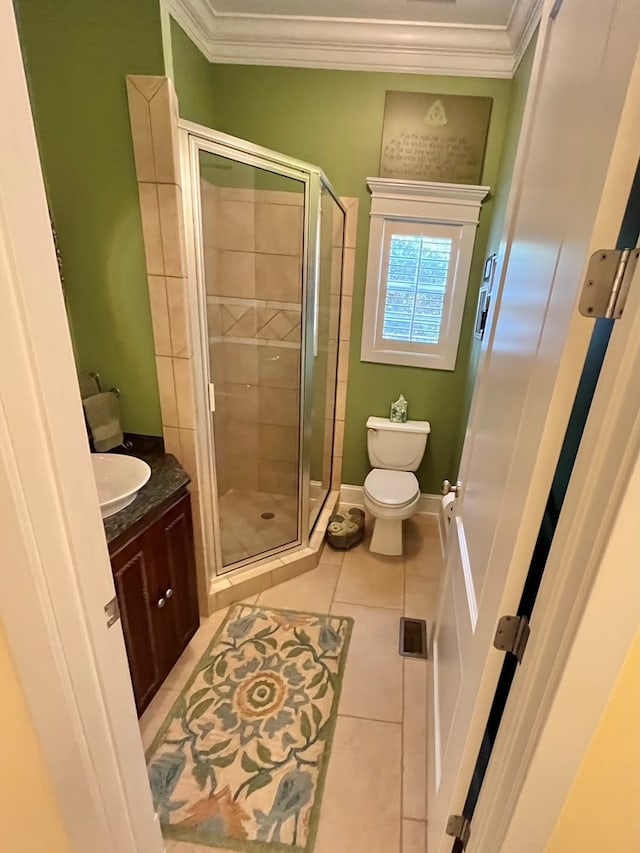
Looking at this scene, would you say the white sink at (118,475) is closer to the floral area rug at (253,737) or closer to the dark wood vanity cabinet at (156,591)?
the dark wood vanity cabinet at (156,591)

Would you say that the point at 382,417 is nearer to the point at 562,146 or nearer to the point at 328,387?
the point at 328,387

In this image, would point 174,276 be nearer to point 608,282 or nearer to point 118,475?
point 118,475

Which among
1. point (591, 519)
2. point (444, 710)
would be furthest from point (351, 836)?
point (591, 519)

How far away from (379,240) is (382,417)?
1.08m

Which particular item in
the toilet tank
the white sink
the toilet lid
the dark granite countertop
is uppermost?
the white sink

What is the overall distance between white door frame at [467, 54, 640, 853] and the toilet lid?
1632mm

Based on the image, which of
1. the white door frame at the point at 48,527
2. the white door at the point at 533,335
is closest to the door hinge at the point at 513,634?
the white door at the point at 533,335

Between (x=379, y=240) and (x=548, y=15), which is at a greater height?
(x=548, y=15)

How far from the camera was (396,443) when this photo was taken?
2.73 metres

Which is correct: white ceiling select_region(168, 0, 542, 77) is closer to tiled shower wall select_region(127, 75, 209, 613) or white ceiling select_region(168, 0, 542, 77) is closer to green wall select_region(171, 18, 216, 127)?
green wall select_region(171, 18, 216, 127)

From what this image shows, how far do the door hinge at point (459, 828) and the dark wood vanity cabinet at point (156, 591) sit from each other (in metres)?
1.03

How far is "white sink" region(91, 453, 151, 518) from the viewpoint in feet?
4.78

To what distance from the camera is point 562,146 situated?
744mm

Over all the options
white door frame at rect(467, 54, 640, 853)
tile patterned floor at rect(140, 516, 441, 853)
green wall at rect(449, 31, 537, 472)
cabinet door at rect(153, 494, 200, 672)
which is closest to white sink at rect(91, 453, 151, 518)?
cabinet door at rect(153, 494, 200, 672)
